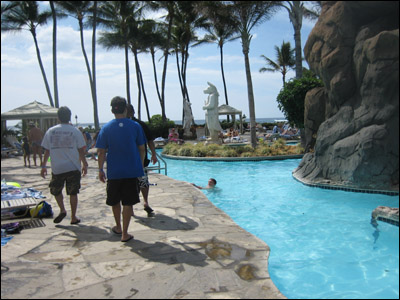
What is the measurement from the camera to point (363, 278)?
325 cm

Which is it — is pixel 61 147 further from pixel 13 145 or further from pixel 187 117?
pixel 187 117

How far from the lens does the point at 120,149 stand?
4.00 meters

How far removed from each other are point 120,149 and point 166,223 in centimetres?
142

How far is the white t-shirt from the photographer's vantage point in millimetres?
4617

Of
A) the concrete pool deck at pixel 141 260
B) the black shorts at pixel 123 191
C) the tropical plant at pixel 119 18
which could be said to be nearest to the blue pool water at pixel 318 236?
the concrete pool deck at pixel 141 260

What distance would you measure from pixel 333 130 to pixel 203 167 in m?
6.50

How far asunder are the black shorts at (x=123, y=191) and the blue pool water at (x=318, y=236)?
1790 millimetres

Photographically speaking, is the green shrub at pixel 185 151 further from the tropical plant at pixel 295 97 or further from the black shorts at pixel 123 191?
the black shorts at pixel 123 191

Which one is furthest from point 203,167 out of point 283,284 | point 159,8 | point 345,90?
point 159,8

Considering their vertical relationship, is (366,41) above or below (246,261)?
above

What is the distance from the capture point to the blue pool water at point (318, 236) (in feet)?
10.2

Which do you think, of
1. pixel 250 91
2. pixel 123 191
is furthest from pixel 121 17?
pixel 123 191

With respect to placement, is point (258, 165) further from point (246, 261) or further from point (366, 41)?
point (246, 261)

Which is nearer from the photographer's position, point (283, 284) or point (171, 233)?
point (283, 284)
